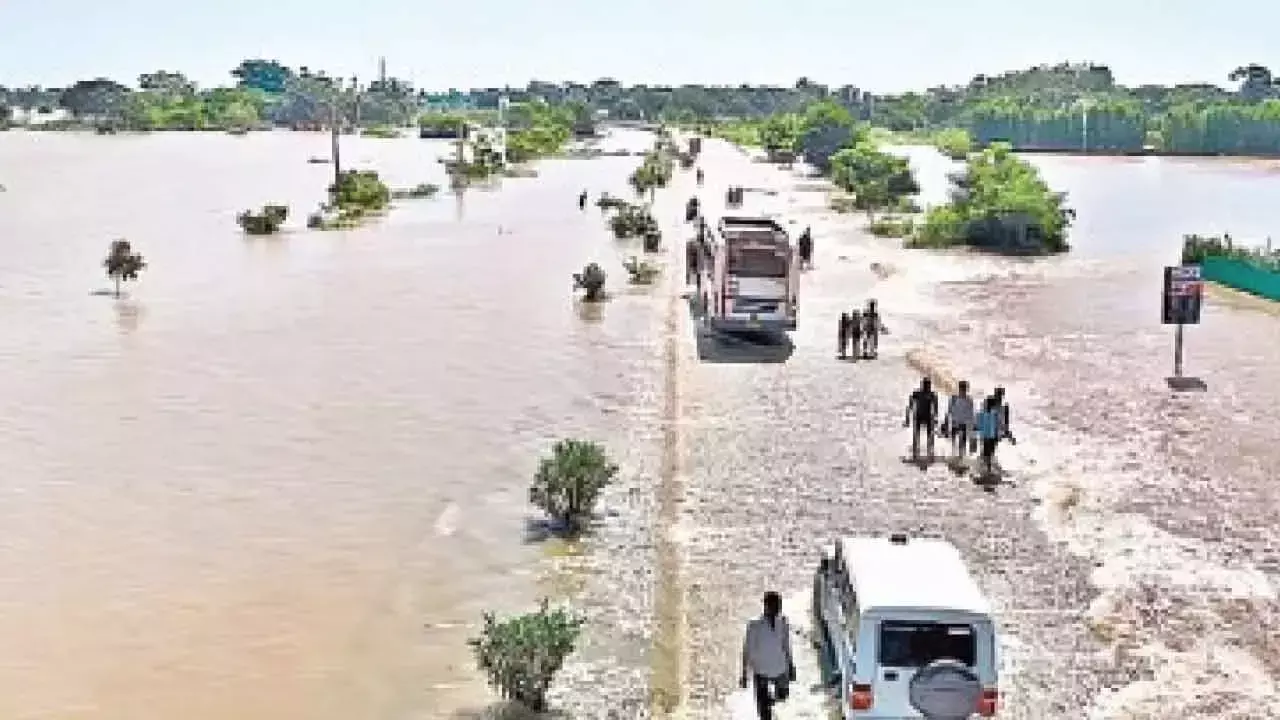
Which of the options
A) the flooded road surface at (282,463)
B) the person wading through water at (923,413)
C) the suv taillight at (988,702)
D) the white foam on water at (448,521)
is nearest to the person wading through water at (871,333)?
the flooded road surface at (282,463)

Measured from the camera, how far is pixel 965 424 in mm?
23016

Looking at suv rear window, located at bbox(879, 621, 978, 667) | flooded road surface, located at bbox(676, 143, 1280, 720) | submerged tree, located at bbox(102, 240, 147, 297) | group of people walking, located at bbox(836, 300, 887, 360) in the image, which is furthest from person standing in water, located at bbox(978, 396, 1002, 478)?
submerged tree, located at bbox(102, 240, 147, 297)

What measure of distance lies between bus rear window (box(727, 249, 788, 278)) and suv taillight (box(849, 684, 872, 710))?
67.3 feet

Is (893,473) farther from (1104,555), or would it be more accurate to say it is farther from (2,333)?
(2,333)

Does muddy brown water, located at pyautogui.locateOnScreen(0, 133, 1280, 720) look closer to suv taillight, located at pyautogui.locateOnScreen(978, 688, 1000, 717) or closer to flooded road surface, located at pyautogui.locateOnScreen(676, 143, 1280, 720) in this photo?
flooded road surface, located at pyautogui.locateOnScreen(676, 143, 1280, 720)

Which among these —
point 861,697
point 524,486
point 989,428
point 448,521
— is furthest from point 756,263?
point 861,697

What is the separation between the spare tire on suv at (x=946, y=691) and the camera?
38.0 ft

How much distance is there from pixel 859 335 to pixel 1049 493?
465 inches

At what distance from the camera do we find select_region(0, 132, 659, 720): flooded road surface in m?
15.8

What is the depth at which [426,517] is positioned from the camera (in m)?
21.2

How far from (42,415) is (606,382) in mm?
10461

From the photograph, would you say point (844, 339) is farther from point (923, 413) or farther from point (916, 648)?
point (916, 648)

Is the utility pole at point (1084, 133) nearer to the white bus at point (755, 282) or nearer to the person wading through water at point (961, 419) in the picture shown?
the white bus at point (755, 282)

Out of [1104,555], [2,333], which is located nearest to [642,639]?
[1104,555]
